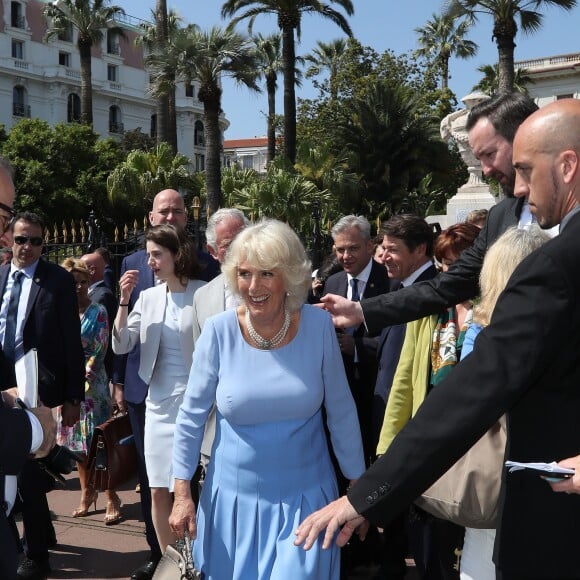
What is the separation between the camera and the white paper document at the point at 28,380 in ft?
8.36

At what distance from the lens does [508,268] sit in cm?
261

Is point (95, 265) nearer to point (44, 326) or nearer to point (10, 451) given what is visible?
point (44, 326)

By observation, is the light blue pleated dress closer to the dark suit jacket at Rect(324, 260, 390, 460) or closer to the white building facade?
the dark suit jacket at Rect(324, 260, 390, 460)

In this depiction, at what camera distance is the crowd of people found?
185 cm

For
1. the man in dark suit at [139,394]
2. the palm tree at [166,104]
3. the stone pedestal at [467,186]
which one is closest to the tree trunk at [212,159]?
the palm tree at [166,104]

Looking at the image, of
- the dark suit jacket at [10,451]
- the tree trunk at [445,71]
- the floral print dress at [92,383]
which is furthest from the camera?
the tree trunk at [445,71]

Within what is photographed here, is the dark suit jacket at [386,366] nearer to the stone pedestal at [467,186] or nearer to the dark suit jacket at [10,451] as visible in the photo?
the dark suit jacket at [10,451]

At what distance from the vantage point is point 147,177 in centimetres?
2983

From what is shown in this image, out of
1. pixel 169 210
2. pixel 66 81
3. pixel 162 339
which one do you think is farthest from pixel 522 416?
pixel 66 81

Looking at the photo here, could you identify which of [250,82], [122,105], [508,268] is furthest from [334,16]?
[122,105]

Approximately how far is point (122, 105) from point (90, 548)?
201 feet

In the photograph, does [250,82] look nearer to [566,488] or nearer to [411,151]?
[411,151]

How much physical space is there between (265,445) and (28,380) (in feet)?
3.12

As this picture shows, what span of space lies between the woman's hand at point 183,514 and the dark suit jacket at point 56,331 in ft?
6.63
